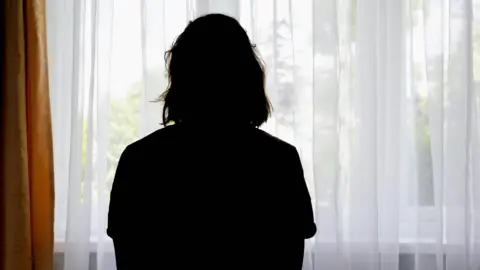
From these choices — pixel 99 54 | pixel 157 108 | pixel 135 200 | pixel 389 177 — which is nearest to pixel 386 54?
pixel 389 177

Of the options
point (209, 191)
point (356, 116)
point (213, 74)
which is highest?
point (213, 74)

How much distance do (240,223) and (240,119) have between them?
7.8 inches

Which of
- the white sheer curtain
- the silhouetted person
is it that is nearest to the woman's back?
the silhouetted person

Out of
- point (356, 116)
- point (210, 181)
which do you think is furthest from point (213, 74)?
point (356, 116)

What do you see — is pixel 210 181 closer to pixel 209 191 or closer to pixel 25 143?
pixel 209 191

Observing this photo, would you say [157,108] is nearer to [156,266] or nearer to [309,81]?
[309,81]

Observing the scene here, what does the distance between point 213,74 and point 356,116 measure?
0.87m

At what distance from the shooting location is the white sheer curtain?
1959mm

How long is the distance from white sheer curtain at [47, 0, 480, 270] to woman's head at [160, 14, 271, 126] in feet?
2.46

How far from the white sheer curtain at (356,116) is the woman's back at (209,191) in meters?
0.79

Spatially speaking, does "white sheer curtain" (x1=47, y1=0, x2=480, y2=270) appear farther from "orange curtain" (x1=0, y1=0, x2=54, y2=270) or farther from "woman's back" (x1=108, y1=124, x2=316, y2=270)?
"woman's back" (x1=108, y1=124, x2=316, y2=270)

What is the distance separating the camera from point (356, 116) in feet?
6.47

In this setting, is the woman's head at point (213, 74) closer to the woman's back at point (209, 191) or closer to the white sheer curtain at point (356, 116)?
the woman's back at point (209, 191)

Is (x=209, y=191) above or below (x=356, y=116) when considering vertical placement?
A: below
